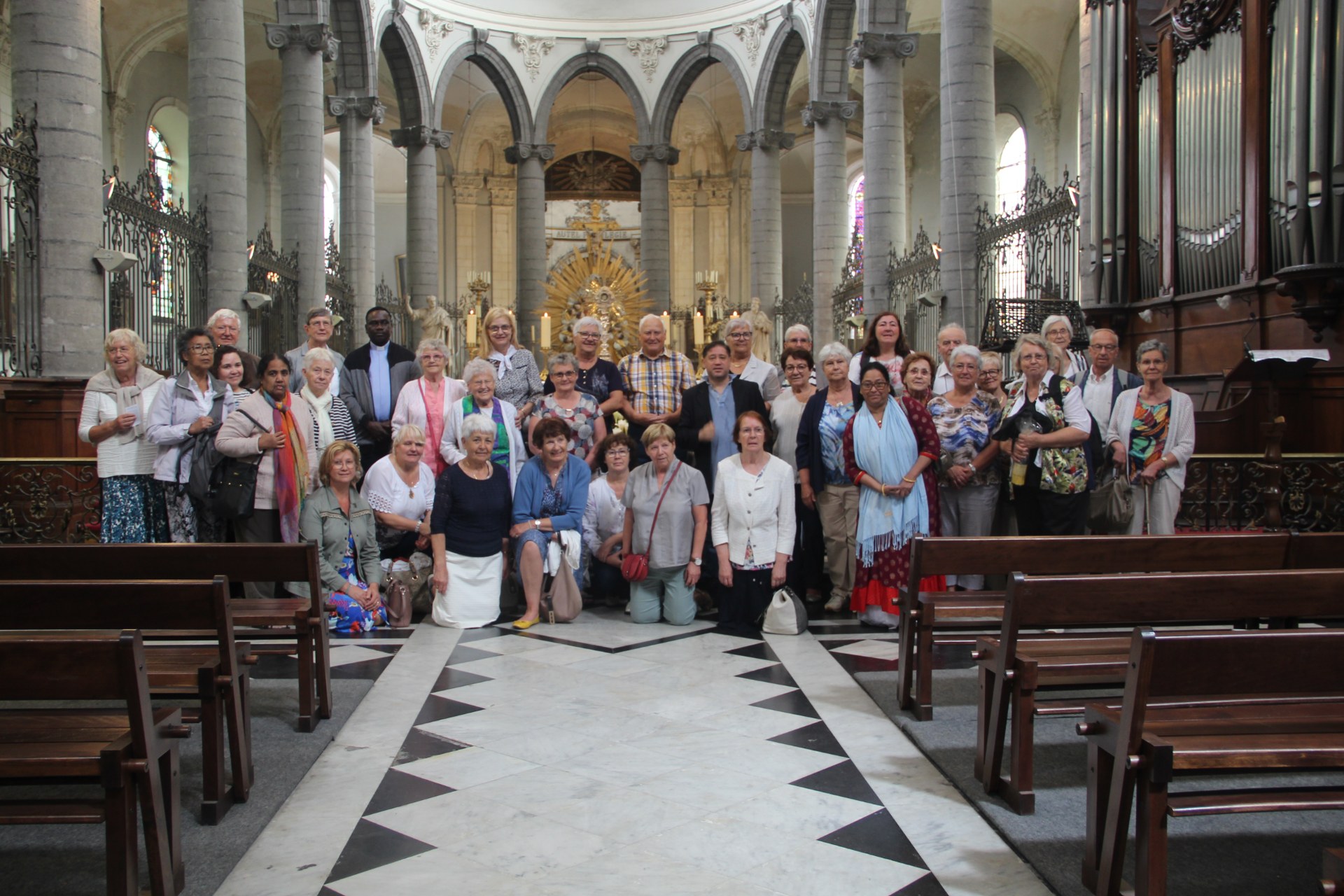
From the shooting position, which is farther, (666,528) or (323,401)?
(323,401)

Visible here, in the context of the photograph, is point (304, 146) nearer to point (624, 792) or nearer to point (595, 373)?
point (595, 373)

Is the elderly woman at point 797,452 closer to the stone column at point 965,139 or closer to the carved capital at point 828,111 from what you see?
the stone column at point 965,139

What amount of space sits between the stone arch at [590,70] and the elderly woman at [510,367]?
56.6 ft

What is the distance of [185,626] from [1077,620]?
2809 mm

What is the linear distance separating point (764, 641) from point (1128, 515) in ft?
7.83

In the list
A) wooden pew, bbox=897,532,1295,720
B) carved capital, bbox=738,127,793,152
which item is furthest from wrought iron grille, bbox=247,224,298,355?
carved capital, bbox=738,127,793,152

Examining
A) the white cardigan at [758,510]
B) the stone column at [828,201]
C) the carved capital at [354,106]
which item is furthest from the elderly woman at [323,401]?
the stone column at [828,201]

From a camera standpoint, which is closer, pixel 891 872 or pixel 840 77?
pixel 891 872

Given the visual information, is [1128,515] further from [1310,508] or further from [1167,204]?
[1167,204]

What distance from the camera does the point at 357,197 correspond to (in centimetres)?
1756

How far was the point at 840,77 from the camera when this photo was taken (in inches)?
748

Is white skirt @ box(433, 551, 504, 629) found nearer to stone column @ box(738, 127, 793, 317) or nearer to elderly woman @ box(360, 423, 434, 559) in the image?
elderly woman @ box(360, 423, 434, 559)

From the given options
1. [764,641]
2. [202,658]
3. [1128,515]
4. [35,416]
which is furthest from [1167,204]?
[35,416]

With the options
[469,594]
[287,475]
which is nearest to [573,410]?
[469,594]
